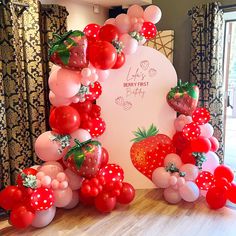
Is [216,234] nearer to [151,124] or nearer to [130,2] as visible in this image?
[151,124]

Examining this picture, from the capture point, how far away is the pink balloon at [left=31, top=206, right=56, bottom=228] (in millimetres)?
2371

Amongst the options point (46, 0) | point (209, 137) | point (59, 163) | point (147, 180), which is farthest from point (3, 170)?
point (209, 137)

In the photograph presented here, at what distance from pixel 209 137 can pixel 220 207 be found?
0.69 m

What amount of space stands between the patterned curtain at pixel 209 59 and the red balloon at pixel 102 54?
1233 mm

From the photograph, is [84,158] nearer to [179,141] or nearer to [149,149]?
[149,149]

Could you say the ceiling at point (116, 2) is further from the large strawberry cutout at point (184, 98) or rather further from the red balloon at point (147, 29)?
the large strawberry cutout at point (184, 98)

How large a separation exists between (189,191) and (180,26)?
6.62ft

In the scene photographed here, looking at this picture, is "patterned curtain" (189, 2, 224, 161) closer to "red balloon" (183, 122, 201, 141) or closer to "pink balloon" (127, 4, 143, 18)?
"red balloon" (183, 122, 201, 141)

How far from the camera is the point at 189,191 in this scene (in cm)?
268

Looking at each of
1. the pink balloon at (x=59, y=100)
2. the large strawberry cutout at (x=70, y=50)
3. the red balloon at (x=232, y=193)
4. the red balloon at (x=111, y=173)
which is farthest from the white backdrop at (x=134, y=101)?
the red balloon at (x=232, y=193)

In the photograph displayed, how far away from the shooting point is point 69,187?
8.34 ft

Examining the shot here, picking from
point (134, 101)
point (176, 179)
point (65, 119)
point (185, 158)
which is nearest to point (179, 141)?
point (185, 158)

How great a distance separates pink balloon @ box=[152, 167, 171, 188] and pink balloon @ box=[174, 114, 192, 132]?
460mm

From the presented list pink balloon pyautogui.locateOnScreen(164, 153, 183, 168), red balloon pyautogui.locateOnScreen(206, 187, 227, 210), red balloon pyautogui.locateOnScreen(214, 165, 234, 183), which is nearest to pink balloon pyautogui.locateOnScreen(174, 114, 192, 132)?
pink balloon pyautogui.locateOnScreen(164, 153, 183, 168)
